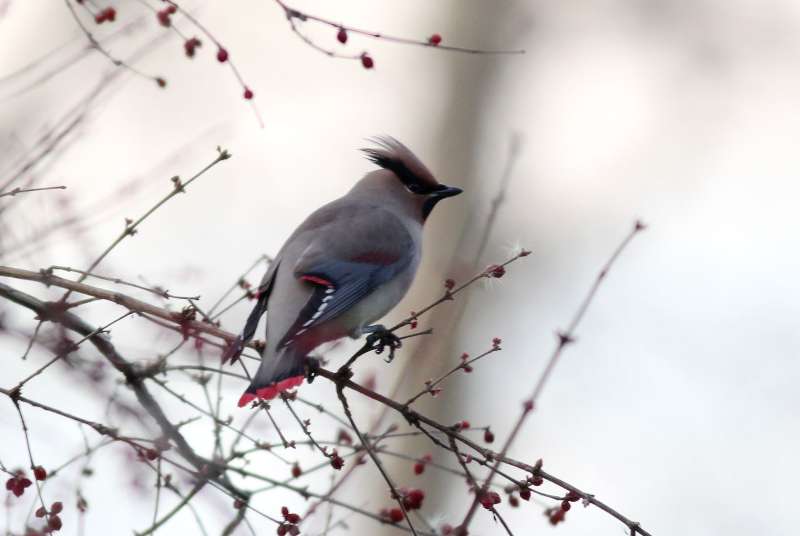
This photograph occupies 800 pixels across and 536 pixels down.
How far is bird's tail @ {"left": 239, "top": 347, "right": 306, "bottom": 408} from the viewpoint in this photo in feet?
Answer: 12.4

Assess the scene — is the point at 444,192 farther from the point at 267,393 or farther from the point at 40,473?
the point at 40,473

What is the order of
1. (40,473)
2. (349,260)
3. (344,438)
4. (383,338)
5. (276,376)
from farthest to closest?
(349,260), (383,338), (344,438), (276,376), (40,473)

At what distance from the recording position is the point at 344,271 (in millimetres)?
4504

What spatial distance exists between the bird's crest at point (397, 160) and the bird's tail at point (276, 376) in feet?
4.67

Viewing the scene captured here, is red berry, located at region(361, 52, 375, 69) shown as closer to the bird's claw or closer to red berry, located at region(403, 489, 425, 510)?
the bird's claw

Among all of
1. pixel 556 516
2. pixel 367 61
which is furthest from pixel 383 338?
pixel 367 61

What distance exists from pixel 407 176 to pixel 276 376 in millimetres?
1618

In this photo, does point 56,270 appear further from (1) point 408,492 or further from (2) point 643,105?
(2) point 643,105

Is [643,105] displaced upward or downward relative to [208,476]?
upward

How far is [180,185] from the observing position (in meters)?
3.61

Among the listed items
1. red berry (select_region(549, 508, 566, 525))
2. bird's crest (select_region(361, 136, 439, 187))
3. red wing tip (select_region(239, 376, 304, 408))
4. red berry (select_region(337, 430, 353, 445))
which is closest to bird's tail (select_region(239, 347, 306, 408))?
red wing tip (select_region(239, 376, 304, 408))

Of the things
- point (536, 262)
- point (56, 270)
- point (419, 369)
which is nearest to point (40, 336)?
point (56, 270)

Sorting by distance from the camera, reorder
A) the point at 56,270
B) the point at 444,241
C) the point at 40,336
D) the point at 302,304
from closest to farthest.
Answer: the point at 40,336
the point at 56,270
the point at 302,304
the point at 444,241

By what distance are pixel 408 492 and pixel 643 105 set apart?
7.49m
